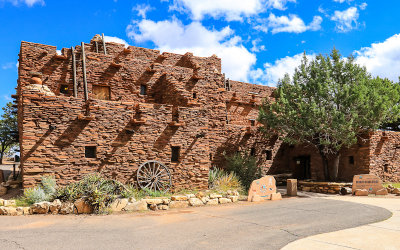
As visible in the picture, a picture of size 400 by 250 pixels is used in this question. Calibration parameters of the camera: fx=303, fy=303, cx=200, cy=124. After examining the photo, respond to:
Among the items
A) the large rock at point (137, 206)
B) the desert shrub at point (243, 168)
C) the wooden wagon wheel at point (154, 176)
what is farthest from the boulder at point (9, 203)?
the desert shrub at point (243, 168)

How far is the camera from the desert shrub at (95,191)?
34.1 feet

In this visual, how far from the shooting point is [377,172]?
1903cm

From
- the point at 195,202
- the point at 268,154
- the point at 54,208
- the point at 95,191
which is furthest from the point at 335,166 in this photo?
the point at 54,208

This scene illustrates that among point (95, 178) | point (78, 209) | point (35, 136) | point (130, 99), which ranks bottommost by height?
point (78, 209)

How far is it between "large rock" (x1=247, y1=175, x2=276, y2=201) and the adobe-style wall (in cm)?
240

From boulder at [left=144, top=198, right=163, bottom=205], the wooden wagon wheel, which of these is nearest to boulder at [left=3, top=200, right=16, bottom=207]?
boulder at [left=144, top=198, right=163, bottom=205]

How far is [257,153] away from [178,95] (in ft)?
24.8

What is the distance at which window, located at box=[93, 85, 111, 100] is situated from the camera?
17.4 meters

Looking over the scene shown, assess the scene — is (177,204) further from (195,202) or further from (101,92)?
(101,92)

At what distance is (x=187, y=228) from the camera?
802 cm

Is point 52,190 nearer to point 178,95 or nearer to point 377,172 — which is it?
point 178,95

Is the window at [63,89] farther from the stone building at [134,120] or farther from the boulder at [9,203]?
the boulder at [9,203]

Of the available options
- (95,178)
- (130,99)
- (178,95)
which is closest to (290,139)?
(178,95)

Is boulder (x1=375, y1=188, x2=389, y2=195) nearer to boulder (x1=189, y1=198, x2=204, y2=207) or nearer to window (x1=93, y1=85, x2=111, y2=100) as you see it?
boulder (x1=189, y1=198, x2=204, y2=207)
